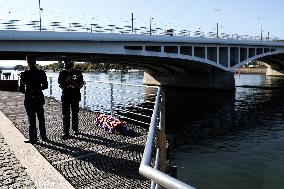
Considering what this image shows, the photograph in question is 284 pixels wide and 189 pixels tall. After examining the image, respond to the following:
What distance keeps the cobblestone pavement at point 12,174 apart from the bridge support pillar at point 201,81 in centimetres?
3487

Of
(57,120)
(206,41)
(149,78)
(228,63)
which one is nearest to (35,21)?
(57,120)

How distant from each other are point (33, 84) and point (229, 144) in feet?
33.2

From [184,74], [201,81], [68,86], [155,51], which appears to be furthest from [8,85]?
[184,74]

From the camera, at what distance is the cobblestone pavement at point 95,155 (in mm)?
5434

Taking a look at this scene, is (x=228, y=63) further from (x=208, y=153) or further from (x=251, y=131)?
(x=208, y=153)

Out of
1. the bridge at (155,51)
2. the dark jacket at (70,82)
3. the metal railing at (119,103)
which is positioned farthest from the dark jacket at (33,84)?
the bridge at (155,51)

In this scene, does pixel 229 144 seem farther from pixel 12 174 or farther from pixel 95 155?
pixel 12 174

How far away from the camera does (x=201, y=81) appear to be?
42.8m

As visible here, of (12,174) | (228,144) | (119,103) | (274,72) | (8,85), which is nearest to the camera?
(12,174)

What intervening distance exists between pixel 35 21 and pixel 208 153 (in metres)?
15.3

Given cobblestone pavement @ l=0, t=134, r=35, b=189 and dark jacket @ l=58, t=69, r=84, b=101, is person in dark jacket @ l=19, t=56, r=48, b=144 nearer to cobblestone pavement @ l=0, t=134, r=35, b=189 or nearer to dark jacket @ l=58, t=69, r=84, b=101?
dark jacket @ l=58, t=69, r=84, b=101

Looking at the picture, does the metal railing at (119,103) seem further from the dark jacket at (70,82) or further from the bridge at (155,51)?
the bridge at (155,51)

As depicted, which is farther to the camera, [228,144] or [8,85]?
[8,85]

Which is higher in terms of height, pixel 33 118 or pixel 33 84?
pixel 33 84
